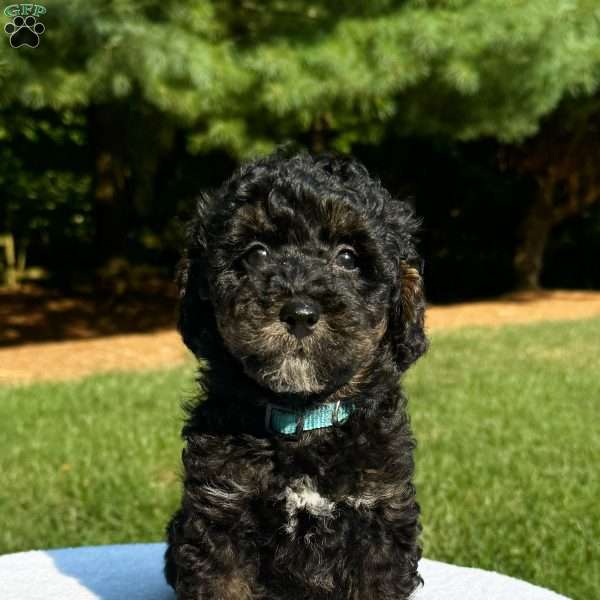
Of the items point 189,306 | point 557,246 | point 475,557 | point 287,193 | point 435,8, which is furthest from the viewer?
point 557,246

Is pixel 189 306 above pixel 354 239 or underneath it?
underneath

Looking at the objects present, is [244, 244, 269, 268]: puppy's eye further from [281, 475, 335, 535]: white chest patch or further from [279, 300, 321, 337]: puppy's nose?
[281, 475, 335, 535]: white chest patch

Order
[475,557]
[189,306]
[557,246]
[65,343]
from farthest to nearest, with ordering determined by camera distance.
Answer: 1. [557,246]
2. [65,343]
3. [475,557]
4. [189,306]

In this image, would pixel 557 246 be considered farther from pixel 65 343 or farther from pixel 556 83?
pixel 65 343

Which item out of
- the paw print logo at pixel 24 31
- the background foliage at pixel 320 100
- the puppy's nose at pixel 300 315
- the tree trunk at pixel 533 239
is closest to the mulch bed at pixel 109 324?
the tree trunk at pixel 533 239

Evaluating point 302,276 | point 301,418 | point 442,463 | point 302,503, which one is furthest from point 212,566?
point 442,463

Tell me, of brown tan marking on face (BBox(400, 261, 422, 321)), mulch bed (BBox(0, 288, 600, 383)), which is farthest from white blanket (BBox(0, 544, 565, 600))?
mulch bed (BBox(0, 288, 600, 383))

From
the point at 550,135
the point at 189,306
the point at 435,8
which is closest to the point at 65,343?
the point at 435,8
